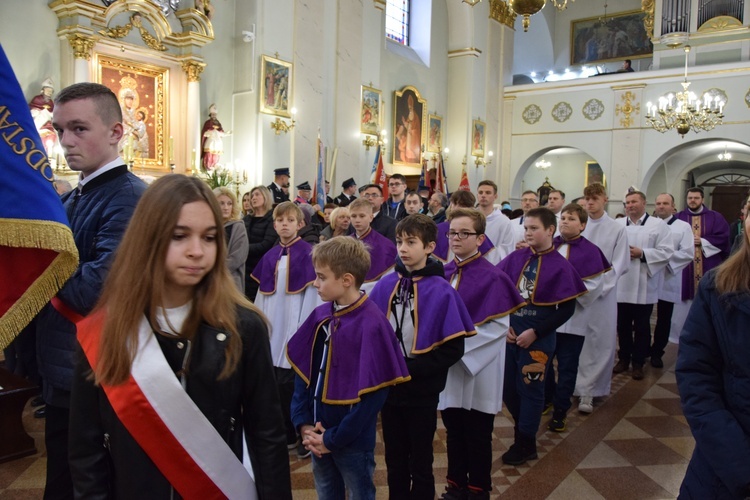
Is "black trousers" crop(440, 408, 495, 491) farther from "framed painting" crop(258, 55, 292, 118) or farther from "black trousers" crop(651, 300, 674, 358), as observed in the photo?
"framed painting" crop(258, 55, 292, 118)

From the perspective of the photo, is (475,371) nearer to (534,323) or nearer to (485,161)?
(534,323)

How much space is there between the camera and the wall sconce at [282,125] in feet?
40.0

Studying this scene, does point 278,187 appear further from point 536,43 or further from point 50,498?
point 536,43

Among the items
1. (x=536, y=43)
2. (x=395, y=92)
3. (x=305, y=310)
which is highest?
(x=536, y=43)

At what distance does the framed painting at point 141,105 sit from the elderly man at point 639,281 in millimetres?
8049

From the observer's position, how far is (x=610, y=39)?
75.0ft

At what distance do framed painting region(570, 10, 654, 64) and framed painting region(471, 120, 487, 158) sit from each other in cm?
666

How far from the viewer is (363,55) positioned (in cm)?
1492

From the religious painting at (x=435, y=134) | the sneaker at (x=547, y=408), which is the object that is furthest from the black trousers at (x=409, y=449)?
the religious painting at (x=435, y=134)

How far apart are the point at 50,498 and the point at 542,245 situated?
327cm

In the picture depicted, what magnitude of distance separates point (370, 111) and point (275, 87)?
3662mm

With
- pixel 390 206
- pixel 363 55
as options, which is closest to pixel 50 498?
pixel 390 206

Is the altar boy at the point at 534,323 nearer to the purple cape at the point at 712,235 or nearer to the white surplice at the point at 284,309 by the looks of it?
the white surplice at the point at 284,309

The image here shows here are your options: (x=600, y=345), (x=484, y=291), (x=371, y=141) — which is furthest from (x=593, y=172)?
(x=484, y=291)
